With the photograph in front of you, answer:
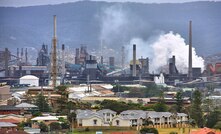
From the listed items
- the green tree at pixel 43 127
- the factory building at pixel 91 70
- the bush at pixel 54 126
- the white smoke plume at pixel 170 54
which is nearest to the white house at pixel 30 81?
the factory building at pixel 91 70

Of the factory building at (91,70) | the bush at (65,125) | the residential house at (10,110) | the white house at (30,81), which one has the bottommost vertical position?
the bush at (65,125)

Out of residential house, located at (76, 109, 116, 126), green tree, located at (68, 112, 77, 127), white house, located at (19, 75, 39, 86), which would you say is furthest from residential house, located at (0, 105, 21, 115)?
white house, located at (19, 75, 39, 86)

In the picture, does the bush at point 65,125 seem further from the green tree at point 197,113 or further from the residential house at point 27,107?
the residential house at point 27,107

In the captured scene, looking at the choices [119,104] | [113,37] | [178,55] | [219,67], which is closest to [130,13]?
[113,37]

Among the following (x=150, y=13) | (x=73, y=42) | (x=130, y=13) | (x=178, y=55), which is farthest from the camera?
(x=150, y=13)

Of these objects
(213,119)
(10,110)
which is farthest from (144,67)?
(213,119)

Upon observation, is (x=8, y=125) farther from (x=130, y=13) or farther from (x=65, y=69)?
(x=130, y=13)

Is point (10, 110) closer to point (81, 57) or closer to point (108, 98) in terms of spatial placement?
point (108, 98)

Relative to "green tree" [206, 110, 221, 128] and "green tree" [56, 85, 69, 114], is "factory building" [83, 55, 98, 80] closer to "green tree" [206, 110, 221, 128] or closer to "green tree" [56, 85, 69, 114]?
"green tree" [56, 85, 69, 114]

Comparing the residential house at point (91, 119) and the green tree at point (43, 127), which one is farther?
the residential house at point (91, 119)
